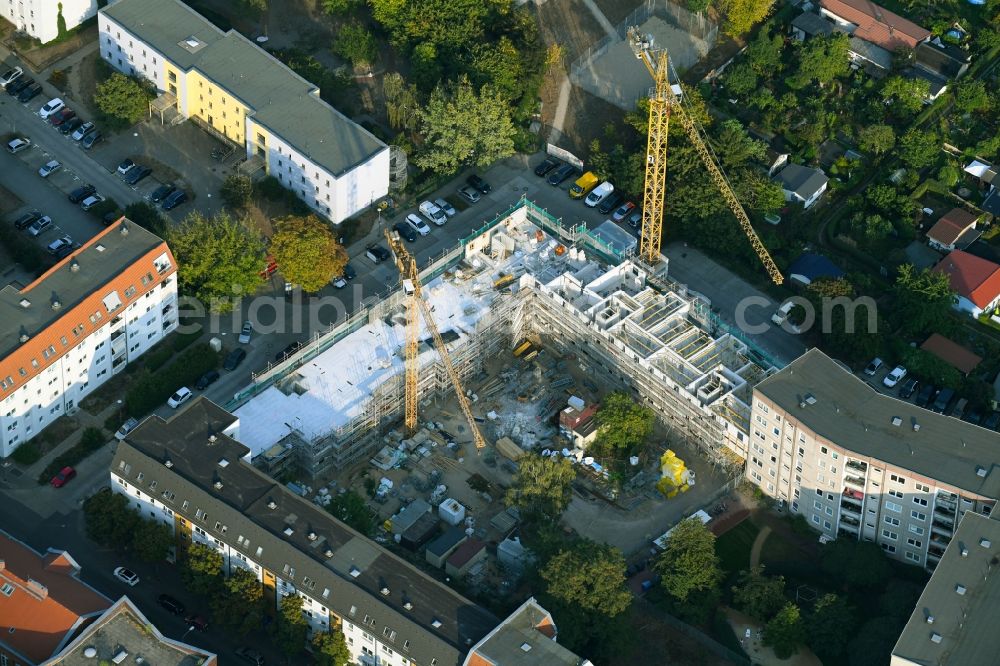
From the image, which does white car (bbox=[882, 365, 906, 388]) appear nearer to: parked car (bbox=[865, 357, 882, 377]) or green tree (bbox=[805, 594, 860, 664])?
parked car (bbox=[865, 357, 882, 377])

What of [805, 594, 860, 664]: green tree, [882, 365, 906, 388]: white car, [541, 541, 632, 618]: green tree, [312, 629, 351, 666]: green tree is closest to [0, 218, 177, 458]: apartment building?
[312, 629, 351, 666]: green tree

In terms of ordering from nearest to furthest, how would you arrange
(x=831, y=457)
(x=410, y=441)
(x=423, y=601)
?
(x=423, y=601) < (x=831, y=457) < (x=410, y=441)

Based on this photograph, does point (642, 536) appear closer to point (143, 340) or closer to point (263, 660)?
point (263, 660)

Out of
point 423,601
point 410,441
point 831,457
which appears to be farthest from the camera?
point 410,441

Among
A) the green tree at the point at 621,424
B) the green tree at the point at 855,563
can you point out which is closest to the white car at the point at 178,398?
the green tree at the point at 621,424

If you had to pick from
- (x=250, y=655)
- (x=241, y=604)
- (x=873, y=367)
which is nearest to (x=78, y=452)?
(x=241, y=604)

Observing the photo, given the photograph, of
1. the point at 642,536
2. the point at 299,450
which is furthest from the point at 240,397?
the point at 642,536
